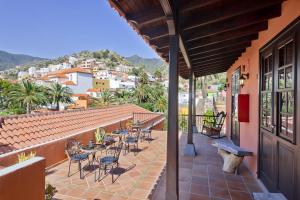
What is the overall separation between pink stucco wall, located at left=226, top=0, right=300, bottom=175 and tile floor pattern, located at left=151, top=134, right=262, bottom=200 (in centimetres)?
52

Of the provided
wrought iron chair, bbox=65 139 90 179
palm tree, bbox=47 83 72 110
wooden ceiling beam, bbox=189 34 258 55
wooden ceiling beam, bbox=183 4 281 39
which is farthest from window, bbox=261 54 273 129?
palm tree, bbox=47 83 72 110

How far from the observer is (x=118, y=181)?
441 cm

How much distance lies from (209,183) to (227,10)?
121 inches

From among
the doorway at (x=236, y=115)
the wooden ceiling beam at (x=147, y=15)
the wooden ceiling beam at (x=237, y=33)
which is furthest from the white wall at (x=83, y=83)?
the wooden ceiling beam at (x=147, y=15)

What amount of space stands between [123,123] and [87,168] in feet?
17.7

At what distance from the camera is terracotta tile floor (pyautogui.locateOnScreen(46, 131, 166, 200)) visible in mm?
3774

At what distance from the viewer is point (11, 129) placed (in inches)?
237

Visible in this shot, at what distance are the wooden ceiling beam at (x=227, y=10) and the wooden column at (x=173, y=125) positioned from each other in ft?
1.57

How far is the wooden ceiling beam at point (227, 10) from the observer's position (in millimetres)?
2781

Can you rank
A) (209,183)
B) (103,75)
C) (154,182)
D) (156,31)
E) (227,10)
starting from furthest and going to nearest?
(103,75)
(154,182)
(209,183)
(156,31)
(227,10)

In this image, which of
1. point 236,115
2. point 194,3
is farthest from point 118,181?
point 236,115

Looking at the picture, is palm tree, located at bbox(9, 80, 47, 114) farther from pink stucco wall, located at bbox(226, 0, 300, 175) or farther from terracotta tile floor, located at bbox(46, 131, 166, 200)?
pink stucco wall, located at bbox(226, 0, 300, 175)

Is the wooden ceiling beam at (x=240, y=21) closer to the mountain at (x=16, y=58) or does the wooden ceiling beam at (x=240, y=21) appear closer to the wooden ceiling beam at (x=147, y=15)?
the wooden ceiling beam at (x=147, y=15)

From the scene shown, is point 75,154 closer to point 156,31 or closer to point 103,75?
point 156,31
